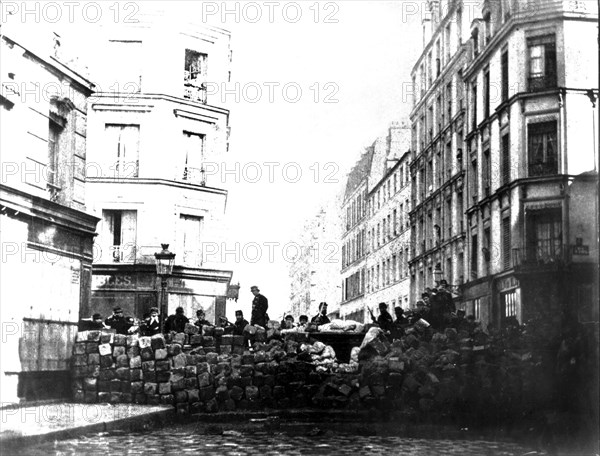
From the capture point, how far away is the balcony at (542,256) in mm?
12328

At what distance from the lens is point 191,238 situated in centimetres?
3272

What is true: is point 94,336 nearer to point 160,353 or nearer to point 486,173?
point 160,353

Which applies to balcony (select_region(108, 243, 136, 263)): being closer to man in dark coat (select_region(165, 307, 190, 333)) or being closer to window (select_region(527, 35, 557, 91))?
man in dark coat (select_region(165, 307, 190, 333))

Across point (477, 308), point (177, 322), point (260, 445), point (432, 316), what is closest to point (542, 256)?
point (260, 445)

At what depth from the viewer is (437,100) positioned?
2025 cm

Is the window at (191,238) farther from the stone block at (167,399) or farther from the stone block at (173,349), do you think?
the stone block at (167,399)

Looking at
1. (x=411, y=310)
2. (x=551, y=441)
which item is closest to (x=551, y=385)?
(x=551, y=441)

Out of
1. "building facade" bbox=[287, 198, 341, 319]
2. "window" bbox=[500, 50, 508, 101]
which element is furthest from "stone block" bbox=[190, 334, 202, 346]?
"building facade" bbox=[287, 198, 341, 319]

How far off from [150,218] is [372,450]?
21025 millimetres

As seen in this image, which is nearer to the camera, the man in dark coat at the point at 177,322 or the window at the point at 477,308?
the window at the point at 477,308

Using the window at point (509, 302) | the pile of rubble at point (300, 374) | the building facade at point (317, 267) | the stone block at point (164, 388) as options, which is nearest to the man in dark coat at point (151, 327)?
the pile of rubble at point (300, 374)

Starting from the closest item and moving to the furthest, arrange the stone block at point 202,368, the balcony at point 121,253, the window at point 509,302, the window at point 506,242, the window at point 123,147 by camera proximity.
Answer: the window at point 506,242
the window at point 509,302
the stone block at point 202,368
the balcony at point 121,253
the window at point 123,147

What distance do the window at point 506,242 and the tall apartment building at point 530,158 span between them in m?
0.02

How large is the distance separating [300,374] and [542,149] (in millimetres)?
6584
